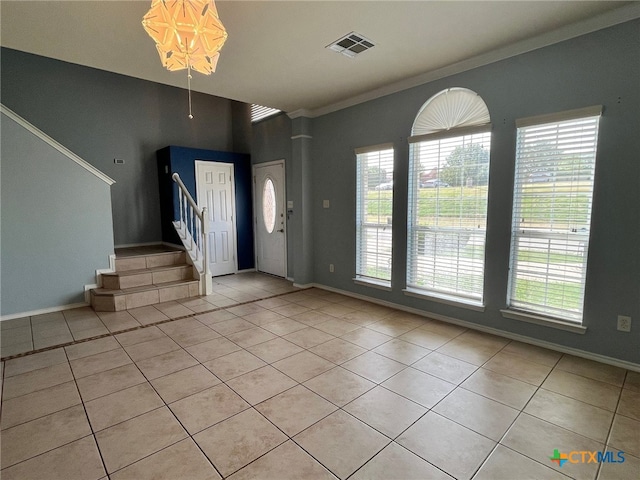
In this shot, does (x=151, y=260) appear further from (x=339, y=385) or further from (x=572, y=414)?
(x=572, y=414)

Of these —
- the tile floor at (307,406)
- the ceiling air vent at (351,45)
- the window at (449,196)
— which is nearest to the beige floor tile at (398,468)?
the tile floor at (307,406)

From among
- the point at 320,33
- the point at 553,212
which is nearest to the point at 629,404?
the point at 553,212

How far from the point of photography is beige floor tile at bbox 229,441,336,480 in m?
1.57

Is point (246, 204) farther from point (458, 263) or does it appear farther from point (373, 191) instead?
point (458, 263)

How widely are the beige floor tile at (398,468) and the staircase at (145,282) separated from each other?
12.0ft

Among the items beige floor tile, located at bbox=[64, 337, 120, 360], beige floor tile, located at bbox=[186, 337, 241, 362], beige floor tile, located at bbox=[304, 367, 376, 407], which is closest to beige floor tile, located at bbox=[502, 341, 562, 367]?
beige floor tile, located at bbox=[304, 367, 376, 407]

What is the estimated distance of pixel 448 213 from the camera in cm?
350

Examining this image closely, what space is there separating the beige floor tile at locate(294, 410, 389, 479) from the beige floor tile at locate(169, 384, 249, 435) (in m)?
0.53

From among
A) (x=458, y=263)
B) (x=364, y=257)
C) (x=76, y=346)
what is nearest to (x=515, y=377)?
(x=458, y=263)

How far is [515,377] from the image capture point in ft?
8.10

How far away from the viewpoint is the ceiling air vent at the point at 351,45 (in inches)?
109

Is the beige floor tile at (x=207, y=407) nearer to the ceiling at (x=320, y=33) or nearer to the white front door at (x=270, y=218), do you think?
the ceiling at (x=320, y=33)

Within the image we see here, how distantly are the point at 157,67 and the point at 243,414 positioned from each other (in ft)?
11.0

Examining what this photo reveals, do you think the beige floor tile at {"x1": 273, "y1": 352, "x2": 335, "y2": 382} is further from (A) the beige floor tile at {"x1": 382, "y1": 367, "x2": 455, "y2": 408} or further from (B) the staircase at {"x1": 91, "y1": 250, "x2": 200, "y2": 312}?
(B) the staircase at {"x1": 91, "y1": 250, "x2": 200, "y2": 312}
